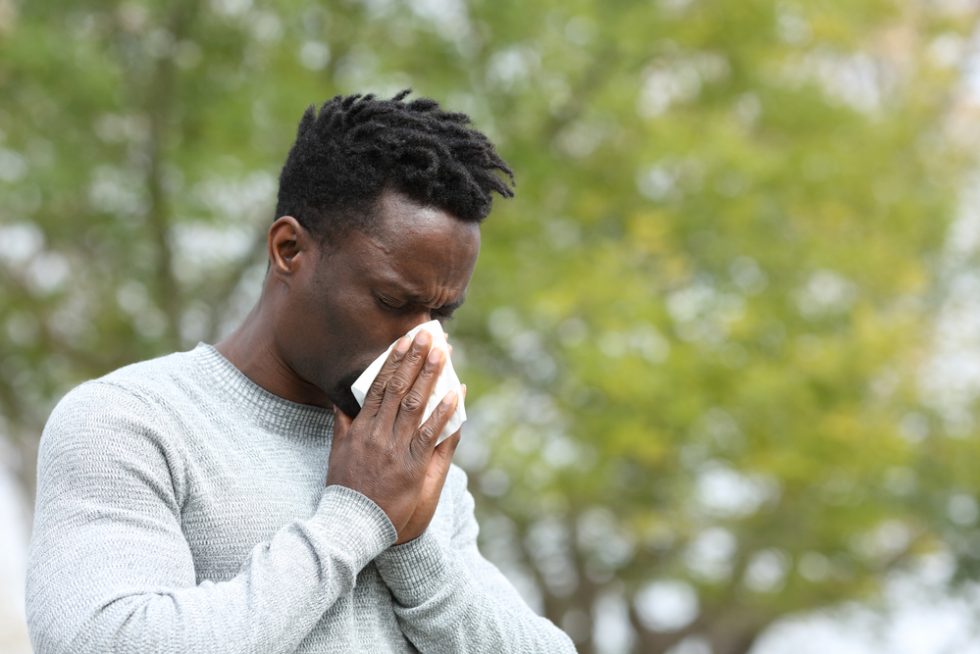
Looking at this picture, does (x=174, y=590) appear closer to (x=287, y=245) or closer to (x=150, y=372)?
(x=150, y=372)

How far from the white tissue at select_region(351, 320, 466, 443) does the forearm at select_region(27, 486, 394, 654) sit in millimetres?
205

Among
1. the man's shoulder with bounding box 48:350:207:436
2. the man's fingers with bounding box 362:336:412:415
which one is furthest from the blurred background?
the man's fingers with bounding box 362:336:412:415

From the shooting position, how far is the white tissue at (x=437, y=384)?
2.00 meters

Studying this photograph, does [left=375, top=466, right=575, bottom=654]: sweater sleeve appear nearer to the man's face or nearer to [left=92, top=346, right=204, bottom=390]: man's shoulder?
the man's face

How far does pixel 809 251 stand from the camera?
1098cm

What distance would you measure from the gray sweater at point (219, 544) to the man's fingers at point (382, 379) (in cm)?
14

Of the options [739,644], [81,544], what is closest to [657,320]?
[739,644]

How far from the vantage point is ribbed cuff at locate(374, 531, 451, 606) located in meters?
2.04

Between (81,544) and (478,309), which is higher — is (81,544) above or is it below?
below

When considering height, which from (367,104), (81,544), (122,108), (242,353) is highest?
(122,108)

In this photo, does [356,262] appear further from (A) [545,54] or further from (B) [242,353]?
(A) [545,54]

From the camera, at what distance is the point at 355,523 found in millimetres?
1899

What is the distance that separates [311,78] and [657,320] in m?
2.98

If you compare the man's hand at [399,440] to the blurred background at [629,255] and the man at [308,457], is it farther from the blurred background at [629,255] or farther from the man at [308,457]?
the blurred background at [629,255]
